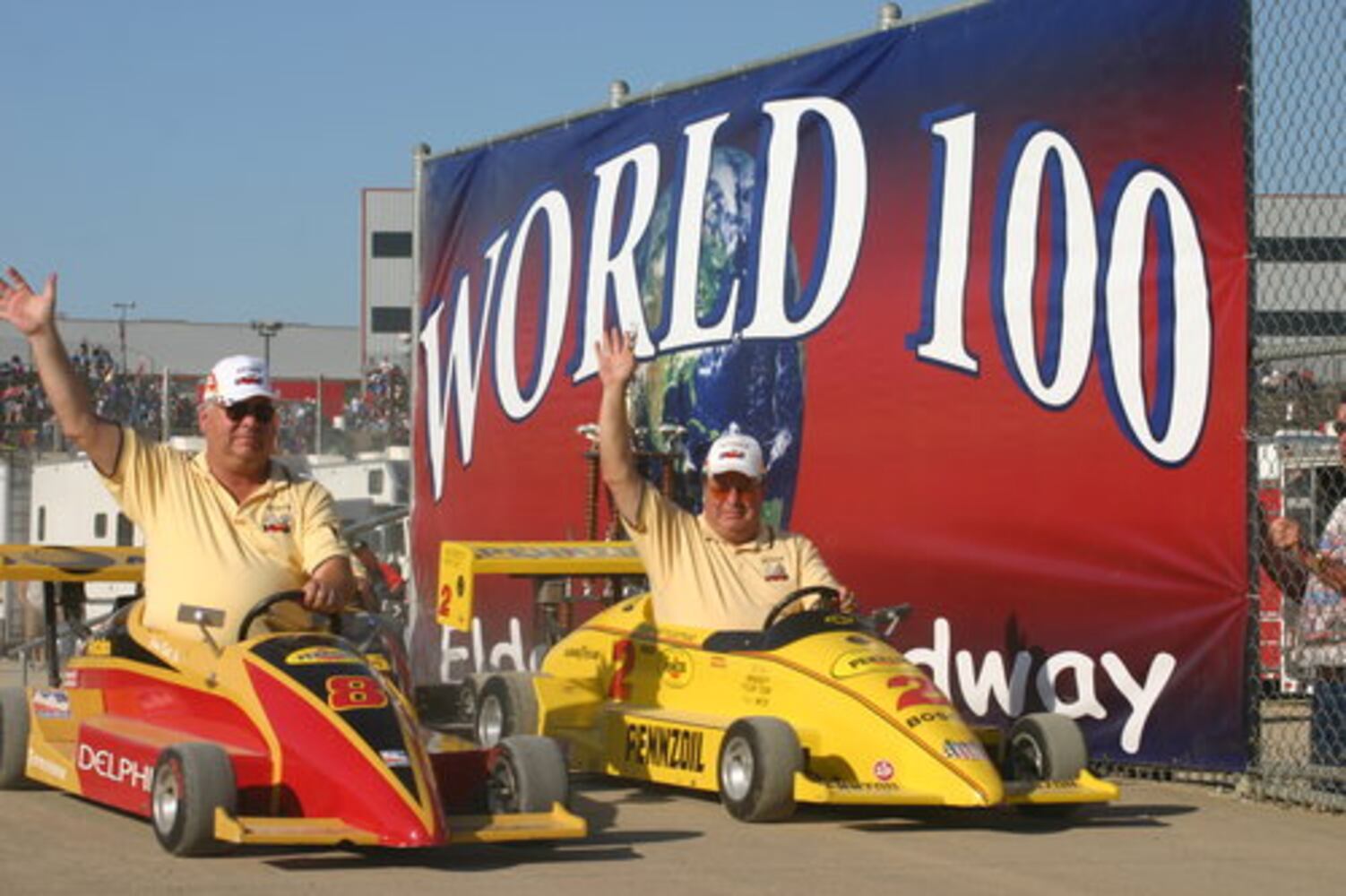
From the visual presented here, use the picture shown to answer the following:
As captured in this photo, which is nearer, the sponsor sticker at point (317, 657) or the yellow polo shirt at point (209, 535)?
the sponsor sticker at point (317, 657)

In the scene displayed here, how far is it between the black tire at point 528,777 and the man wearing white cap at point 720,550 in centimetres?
214

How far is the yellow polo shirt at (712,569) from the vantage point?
10977mm

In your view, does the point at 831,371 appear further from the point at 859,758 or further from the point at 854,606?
the point at 859,758

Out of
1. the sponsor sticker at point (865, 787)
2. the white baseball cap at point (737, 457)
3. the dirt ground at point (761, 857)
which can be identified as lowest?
the dirt ground at point (761, 857)

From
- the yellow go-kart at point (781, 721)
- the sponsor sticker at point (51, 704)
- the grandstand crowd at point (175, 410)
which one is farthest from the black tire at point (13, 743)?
the grandstand crowd at point (175, 410)

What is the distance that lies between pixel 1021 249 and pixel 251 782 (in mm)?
5321

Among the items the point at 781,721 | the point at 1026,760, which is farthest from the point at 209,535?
the point at 1026,760

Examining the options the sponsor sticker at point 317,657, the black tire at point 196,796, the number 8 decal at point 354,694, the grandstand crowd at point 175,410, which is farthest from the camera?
the grandstand crowd at point 175,410

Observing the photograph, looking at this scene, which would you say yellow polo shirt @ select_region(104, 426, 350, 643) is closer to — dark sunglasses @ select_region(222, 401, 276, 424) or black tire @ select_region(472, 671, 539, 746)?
dark sunglasses @ select_region(222, 401, 276, 424)

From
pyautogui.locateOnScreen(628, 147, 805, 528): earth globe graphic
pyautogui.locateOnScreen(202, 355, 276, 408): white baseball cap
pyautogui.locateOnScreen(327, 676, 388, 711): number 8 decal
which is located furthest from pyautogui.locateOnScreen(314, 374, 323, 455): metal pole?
pyautogui.locateOnScreen(327, 676, 388, 711): number 8 decal

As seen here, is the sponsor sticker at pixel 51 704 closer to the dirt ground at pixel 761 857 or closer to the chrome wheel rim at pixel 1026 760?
the dirt ground at pixel 761 857

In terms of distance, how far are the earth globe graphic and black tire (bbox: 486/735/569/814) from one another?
16.3ft

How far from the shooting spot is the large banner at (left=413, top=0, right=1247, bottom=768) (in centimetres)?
1093

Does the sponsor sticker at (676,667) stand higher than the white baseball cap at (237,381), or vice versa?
the white baseball cap at (237,381)
